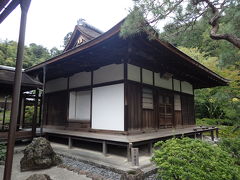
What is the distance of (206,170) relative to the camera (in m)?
2.53

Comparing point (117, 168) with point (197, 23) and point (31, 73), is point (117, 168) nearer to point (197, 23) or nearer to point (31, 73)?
point (197, 23)

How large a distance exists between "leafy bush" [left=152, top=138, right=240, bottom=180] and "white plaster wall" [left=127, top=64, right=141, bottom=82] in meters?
3.14

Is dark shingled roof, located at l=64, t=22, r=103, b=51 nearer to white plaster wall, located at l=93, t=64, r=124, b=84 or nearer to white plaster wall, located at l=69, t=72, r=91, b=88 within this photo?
white plaster wall, located at l=69, t=72, r=91, b=88

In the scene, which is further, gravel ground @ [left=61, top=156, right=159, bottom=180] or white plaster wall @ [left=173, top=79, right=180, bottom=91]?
white plaster wall @ [left=173, top=79, right=180, bottom=91]

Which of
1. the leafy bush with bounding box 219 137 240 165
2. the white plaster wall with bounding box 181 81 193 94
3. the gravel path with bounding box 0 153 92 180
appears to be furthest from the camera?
the white plaster wall with bounding box 181 81 193 94

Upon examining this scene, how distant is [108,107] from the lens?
573 cm

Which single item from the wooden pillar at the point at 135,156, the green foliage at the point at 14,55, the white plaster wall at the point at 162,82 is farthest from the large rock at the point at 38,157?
the green foliage at the point at 14,55

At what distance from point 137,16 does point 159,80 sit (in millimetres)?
3960

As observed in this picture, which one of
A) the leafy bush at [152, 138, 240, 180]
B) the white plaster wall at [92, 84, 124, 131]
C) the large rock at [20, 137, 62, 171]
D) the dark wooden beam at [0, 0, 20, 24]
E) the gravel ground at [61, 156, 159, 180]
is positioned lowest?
the gravel ground at [61, 156, 159, 180]

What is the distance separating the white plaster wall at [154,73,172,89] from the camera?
22.7 ft

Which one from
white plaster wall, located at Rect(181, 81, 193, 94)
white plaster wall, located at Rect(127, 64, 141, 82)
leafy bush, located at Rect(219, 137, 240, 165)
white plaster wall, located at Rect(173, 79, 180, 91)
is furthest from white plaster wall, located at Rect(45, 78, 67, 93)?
leafy bush, located at Rect(219, 137, 240, 165)

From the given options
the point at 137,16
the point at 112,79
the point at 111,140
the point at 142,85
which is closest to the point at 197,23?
the point at 137,16

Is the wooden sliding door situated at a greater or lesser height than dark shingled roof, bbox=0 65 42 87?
lesser

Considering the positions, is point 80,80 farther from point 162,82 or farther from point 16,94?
point 16,94
